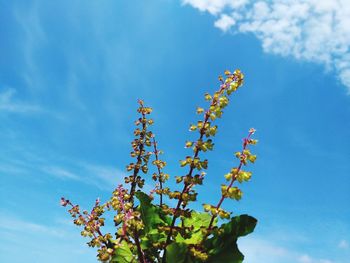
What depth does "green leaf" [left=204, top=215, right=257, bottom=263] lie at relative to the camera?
13.9 feet

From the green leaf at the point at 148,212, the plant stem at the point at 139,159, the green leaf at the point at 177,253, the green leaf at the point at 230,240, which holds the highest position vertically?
the plant stem at the point at 139,159

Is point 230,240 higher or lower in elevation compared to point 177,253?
higher

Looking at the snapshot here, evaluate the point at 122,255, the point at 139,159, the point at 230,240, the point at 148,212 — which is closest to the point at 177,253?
the point at 230,240

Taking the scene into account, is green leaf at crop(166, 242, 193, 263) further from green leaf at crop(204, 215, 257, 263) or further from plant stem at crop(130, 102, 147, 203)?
plant stem at crop(130, 102, 147, 203)

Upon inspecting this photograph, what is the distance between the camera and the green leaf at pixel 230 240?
13.9 ft

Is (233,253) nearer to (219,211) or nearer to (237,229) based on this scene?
(237,229)

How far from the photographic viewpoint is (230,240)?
14.0 ft

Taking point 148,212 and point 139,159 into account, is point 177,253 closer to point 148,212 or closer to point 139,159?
point 148,212

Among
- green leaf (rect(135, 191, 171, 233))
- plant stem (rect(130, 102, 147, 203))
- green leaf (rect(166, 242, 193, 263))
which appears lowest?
green leaf (rect(166, 242, 193, 263))

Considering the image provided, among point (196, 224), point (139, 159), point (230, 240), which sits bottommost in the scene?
point (230, 240)

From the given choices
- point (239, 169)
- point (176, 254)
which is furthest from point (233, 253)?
point (239, 169)

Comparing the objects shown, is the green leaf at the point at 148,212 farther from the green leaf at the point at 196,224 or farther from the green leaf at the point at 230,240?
the green leaf at the point at 230,240

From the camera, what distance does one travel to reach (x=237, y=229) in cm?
426

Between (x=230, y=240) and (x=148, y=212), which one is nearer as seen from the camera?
(x=230, y=240)
